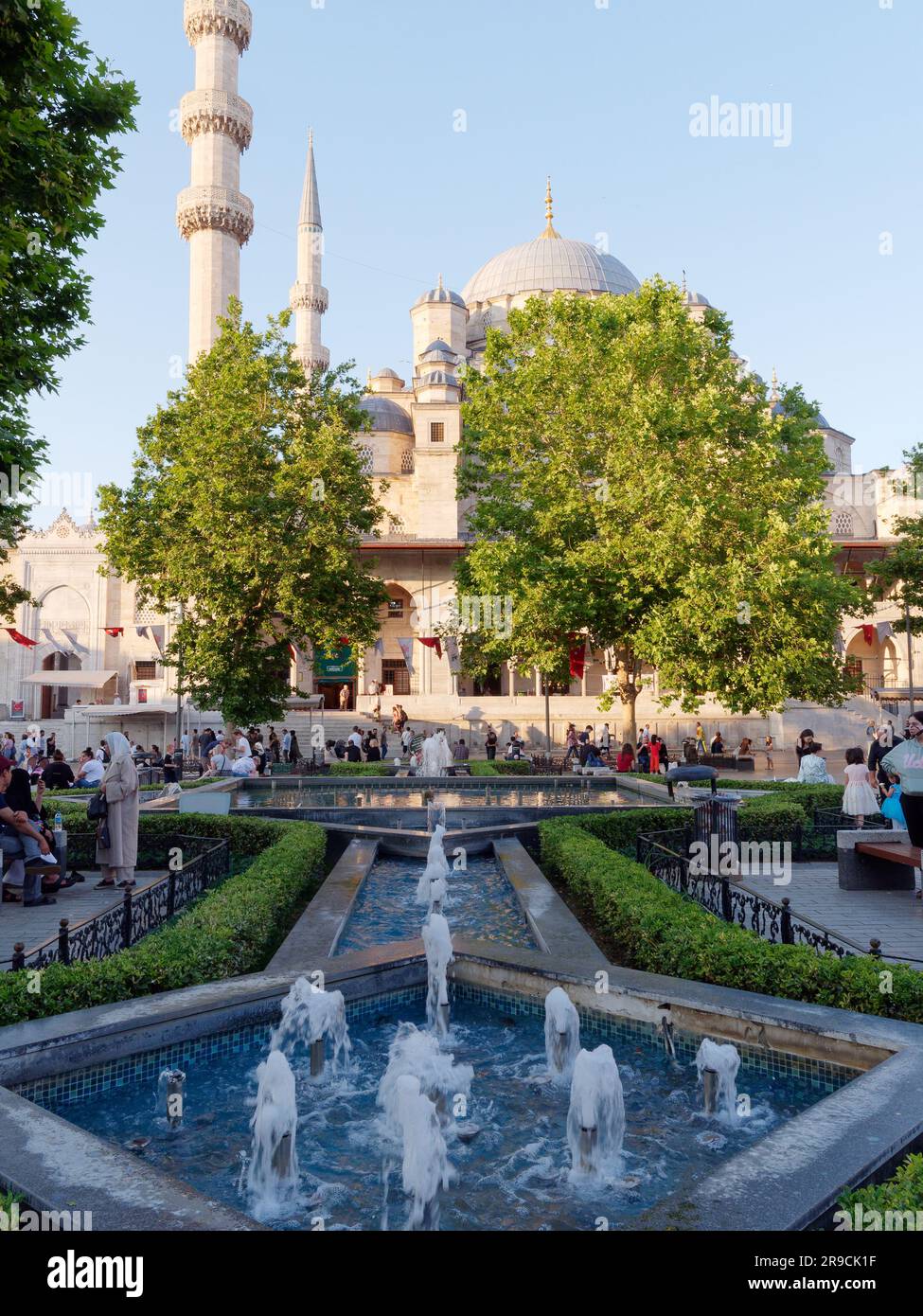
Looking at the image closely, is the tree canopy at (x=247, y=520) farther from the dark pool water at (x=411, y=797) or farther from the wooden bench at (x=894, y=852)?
the wooden bench at (x=894, y=852)

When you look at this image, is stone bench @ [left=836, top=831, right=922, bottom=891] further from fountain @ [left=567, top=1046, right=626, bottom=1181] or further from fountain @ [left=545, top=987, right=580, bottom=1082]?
fountain @ [left=567, top=1046, right=626, bottom=1181]

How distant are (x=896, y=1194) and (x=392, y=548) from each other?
3385 centimetres

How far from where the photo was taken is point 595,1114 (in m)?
3.89

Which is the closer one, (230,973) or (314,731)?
(230,973)

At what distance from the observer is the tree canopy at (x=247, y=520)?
20812mm

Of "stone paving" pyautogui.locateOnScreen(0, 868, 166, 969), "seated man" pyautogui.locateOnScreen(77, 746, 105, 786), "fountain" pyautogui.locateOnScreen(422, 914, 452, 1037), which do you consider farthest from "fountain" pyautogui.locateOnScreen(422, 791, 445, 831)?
"fountain" pyautogui.locateOnScreen(422, 914, 452, 1037)

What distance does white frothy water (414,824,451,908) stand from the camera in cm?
882

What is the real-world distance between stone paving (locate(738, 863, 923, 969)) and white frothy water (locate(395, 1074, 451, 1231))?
402cm

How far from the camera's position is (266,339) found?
22.5 metres

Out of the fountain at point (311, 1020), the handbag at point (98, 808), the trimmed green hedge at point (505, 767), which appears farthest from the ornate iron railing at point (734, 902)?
the trimmed green hedge at point (505, 767)

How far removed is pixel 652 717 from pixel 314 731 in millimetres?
11443

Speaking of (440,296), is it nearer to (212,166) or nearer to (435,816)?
(212,166)

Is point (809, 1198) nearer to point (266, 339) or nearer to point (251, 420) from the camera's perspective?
point (251, 420)
